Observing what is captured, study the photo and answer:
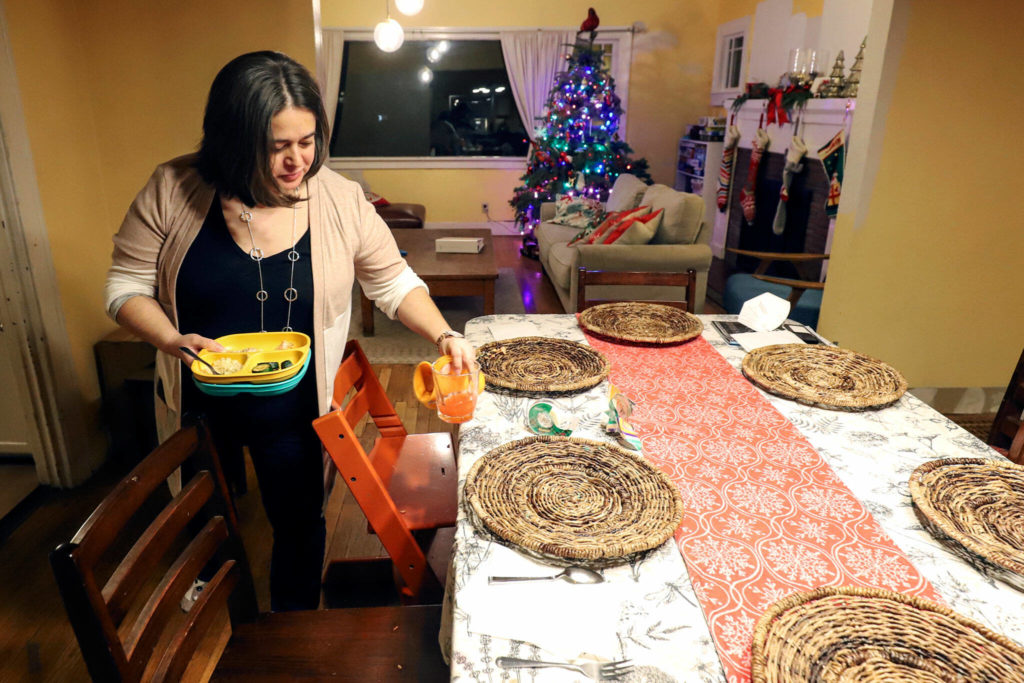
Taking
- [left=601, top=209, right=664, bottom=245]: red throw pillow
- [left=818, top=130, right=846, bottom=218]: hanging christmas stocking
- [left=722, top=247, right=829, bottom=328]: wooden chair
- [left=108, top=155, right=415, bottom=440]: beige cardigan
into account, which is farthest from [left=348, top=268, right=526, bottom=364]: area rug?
[left=818, top=130, right=846, bottom=218]: hanging christmas stocking

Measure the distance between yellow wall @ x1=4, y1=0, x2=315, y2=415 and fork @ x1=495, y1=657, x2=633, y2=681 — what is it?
7.12 feet

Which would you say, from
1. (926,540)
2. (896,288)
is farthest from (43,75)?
(896,288)

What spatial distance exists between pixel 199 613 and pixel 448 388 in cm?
53

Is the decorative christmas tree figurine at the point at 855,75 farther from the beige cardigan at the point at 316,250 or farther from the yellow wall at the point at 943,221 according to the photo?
the beige cardigan at the point at 316,250

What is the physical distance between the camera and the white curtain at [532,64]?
21.1 ft

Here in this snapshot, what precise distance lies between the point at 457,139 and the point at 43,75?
5.03 meters

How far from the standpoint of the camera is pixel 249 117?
1.17 m

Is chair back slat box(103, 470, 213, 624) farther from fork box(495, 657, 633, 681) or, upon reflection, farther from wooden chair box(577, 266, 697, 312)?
wooden chair box(577, 266, 697, 312)

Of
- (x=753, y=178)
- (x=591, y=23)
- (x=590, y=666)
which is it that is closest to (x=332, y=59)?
(x=591, y=23)

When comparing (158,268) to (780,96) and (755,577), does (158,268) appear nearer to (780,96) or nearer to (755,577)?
(755,577)

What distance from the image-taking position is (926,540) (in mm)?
971

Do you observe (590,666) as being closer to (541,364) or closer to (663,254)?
(541,364)

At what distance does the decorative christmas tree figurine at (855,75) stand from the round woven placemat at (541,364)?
130 inches

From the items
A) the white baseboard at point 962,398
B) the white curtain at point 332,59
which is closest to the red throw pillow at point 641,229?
the white baseboard at point 962,398
